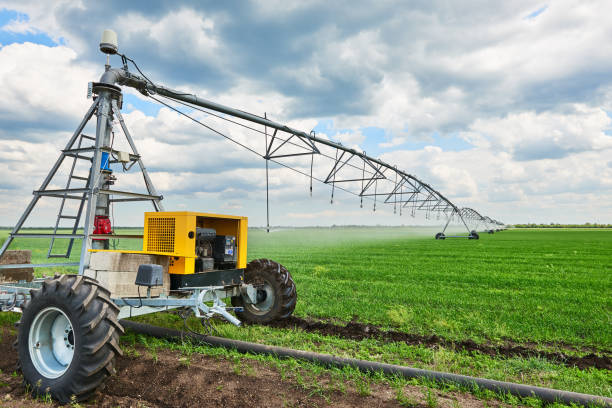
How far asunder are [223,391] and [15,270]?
668 cm

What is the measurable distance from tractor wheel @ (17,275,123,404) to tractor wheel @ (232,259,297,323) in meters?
3.12

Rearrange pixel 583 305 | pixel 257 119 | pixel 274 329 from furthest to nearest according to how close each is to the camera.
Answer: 1. pixel 257 119
2. pixel 583 305
3. pixel 274 329

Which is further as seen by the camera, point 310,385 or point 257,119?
point 257,119

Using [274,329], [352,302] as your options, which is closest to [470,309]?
[352,302]

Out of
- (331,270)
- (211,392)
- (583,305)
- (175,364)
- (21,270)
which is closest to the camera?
(211,392)

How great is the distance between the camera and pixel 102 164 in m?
7.24

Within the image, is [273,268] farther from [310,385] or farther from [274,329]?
[310,385]

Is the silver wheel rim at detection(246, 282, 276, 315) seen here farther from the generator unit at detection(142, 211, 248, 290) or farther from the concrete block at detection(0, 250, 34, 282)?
the concrete block at detection(0, 250, 34, 282)

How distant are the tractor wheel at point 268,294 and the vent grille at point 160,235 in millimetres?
2139

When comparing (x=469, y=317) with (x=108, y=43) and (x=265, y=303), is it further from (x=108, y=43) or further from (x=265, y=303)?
(x=108, y=43)

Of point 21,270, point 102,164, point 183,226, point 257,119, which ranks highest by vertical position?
point 257,119

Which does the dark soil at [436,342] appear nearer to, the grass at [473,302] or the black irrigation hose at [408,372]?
the grass at [473,302]

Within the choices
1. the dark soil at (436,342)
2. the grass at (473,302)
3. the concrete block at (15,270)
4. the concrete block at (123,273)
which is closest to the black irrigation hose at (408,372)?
the concrete block at (123,273)

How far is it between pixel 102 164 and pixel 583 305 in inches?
431
